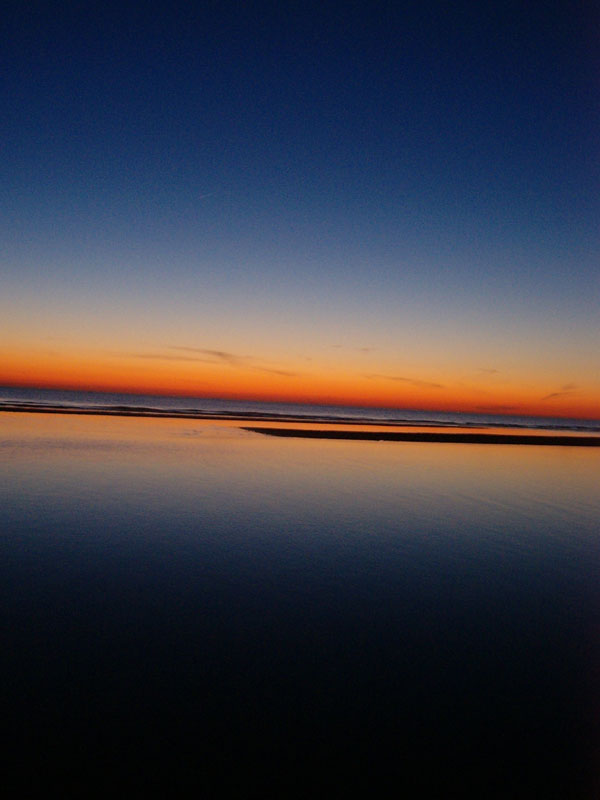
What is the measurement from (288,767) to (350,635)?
2.49m

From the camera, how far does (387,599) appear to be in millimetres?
7883

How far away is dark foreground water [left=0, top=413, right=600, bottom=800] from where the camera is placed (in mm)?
4285

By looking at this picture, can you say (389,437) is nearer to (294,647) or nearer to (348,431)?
(348,431)

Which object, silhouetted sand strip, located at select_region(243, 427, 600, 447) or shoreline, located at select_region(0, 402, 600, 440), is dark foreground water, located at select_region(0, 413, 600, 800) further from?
shoreline, located at select_region(0, 402, 600, 440)

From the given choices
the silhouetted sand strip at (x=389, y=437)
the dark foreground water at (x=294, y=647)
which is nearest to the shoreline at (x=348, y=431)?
the silhouetted sand strip at (x=389, y=437)

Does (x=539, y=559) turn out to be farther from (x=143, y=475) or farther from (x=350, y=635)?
(x=143, y=475)

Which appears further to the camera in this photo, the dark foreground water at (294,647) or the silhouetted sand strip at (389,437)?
the silhouetted sand strip at (389,437)

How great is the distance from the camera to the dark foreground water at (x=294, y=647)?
4.29 meters

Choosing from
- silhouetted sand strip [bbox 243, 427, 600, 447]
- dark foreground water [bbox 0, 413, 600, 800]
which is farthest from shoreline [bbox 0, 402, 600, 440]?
dark foreground water [bbox 0, 413, 600, 800]

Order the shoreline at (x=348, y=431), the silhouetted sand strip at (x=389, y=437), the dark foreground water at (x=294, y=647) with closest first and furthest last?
1. the dark foreground water at (x=294, y=647)
2. the silhouetted sand strip at (x=389, y=437)
3. the shoreline at (x=348, y=431)

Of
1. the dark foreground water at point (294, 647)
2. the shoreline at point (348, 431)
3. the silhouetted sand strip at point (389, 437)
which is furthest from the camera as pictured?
the shoreline at point (348, 431)

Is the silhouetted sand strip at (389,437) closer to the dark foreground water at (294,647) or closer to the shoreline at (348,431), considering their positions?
the shoreline at (348,431)

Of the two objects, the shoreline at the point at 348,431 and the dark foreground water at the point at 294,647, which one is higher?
the shoreline at the point at 348,431

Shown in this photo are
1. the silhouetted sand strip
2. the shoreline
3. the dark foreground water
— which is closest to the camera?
the dark foreground water
